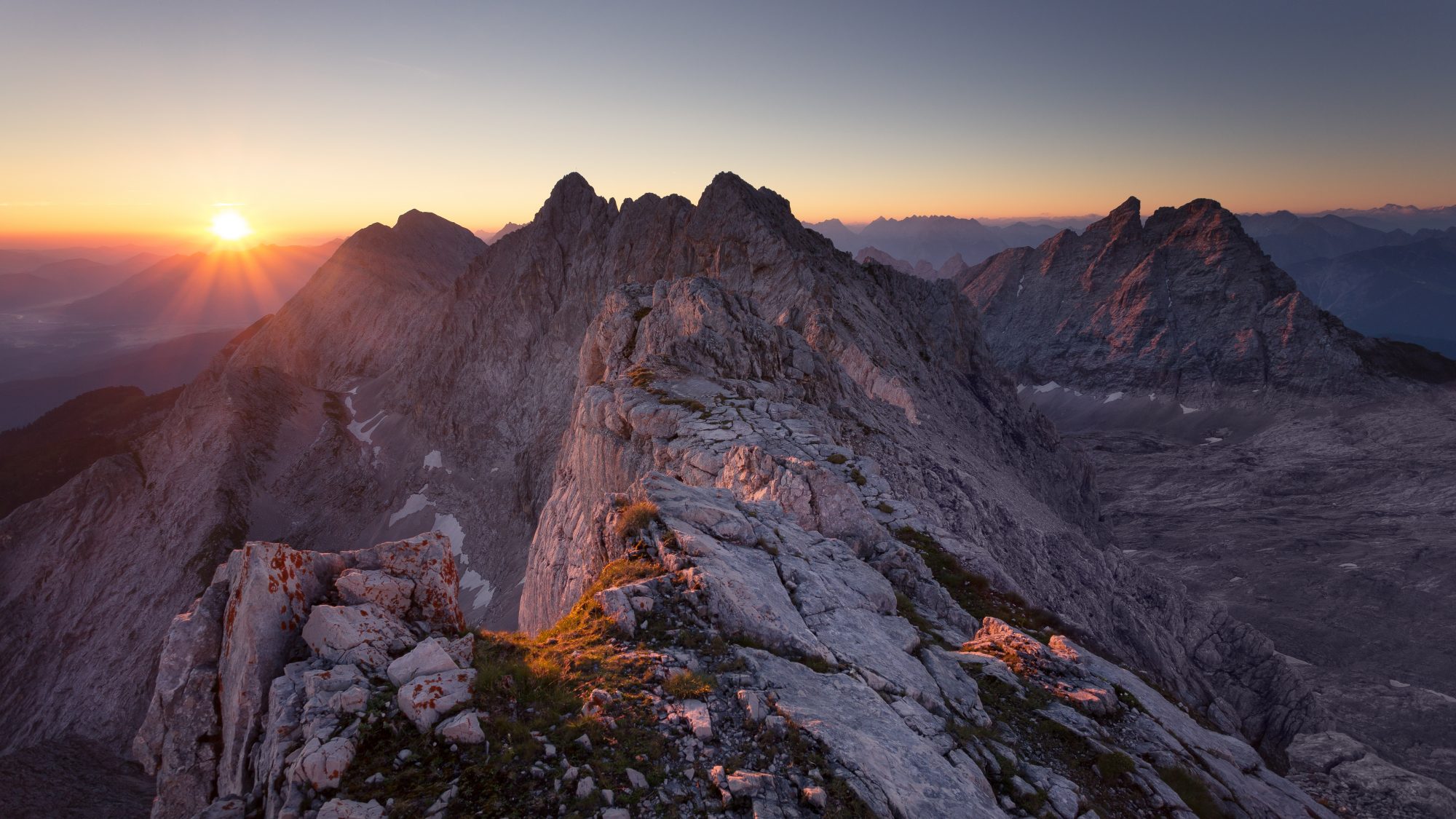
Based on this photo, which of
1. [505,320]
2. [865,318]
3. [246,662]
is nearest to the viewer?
[246,662]

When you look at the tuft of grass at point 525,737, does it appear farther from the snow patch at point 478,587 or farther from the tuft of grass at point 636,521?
the snow patch at point 478,587

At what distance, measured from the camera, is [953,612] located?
56.7 ft

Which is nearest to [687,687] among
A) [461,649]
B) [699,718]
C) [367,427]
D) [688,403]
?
[699,718]

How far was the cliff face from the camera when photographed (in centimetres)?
1734

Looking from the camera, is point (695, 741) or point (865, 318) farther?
point (865, 318)

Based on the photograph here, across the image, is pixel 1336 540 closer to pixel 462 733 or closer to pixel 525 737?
pixel 525 737

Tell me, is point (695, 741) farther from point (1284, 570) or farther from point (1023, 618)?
point (1284, 570)

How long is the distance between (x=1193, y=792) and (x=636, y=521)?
13307 millimetres

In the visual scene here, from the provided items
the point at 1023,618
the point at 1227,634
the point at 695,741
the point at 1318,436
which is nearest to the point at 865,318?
the point at 1227,634

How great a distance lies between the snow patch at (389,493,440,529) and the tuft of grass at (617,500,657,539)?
11768 cm

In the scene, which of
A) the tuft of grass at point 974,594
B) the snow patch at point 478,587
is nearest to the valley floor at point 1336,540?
the tuft of grass at point 974,594

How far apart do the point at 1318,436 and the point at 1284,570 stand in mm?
73752

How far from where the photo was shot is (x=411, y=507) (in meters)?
117

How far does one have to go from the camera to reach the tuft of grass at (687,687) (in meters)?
9.67
